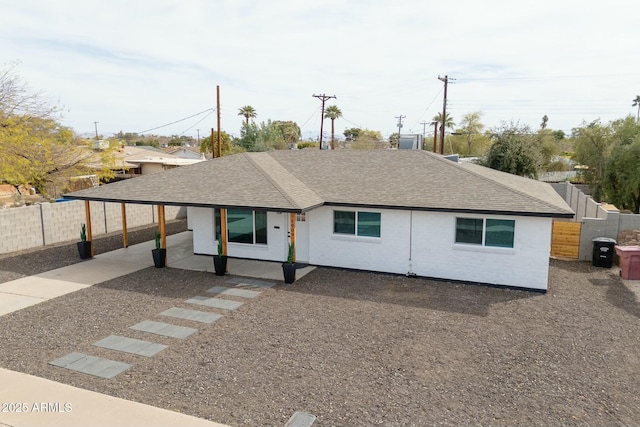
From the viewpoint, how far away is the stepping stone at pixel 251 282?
13086 millimetres

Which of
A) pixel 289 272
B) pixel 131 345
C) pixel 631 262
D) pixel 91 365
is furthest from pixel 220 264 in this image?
pixel 631 262

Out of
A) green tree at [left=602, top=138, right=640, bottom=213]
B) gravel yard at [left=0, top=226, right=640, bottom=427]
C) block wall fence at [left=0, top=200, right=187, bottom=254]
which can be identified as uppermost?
green tree at [left=602, top=138, right=640, bottom=213]

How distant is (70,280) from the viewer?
44.4 ft

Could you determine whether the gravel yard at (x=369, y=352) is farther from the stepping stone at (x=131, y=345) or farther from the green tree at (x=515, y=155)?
the green tree at (x=515, y=155)

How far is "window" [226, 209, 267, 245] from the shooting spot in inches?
629

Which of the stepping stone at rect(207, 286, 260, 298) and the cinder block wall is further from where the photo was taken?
the cinder block wall

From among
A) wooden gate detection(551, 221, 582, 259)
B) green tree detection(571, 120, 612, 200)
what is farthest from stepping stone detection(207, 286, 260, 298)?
green tree detection(571, 120, 612, 200)

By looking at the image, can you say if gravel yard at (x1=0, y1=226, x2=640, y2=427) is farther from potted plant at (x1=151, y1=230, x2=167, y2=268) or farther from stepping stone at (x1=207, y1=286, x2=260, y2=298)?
potted plant at (x1=151, y1=230, x2=167, y2=268)

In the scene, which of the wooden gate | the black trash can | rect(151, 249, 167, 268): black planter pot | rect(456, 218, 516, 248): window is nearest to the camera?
rect(456, 218, 516, 248): window

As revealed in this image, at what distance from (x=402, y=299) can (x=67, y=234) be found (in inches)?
630

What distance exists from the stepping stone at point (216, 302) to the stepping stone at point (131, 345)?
242 centimetres

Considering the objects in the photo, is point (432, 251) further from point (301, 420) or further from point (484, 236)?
point (301, 420)

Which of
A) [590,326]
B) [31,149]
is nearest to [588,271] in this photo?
[590,326]

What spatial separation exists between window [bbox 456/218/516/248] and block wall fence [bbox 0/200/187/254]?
1713cm
